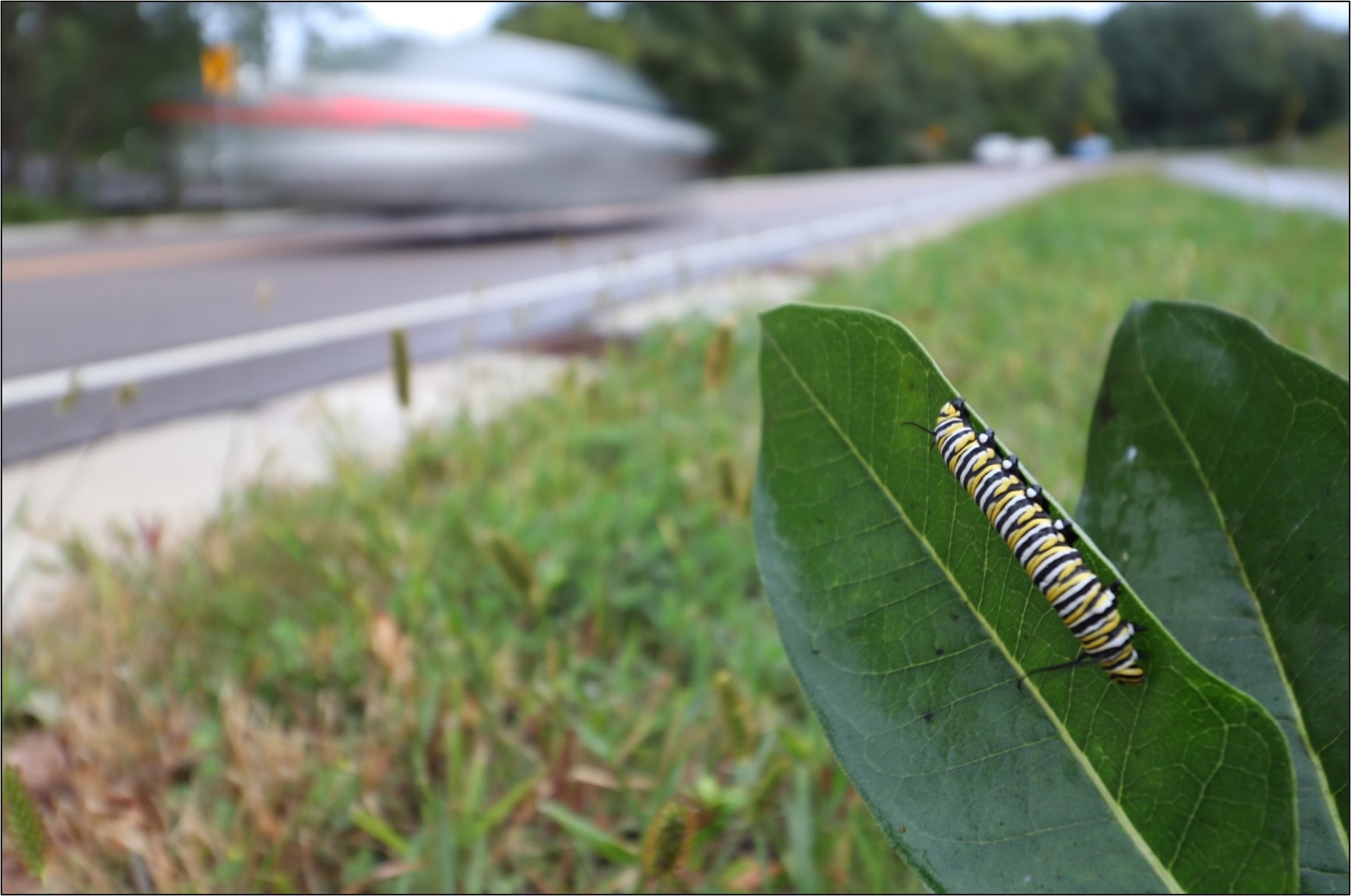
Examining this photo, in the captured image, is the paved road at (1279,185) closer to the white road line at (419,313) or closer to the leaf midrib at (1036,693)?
the leaf midrib at (1036,693)

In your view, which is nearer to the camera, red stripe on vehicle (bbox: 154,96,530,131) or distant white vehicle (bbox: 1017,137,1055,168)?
red stripe on vehicle (bbox: 154,96,530,131)

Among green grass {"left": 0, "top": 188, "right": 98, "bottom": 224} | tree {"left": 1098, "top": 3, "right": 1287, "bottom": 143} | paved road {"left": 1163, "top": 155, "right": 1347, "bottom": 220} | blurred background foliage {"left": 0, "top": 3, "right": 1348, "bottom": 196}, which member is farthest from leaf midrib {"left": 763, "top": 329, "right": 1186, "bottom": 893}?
green grass {"left": 0, "top": 188, "right": 98, "bottom": 224}

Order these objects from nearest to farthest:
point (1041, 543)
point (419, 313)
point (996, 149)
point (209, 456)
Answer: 1. point (1041, 543)
2. point (209, 456)
3. point (419, 313)
4. point (996, 149)

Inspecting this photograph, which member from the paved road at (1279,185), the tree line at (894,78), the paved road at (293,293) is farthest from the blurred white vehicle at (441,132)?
the tree line at (894,78)

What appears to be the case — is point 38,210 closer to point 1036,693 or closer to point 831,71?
point 1036,693

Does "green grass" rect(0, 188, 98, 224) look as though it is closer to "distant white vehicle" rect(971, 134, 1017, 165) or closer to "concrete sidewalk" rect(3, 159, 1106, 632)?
"concrete sidewalk" rect(3, 159, 1106, 632)

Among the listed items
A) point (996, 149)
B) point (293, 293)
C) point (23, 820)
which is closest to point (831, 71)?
point (996, 149)

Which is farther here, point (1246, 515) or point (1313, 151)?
point (1313, 151)

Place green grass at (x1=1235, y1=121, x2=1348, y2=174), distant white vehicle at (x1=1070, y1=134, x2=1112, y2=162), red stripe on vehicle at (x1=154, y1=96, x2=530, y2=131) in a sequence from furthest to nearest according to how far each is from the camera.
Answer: distant white vehicle at (x1=1070, y1=134, x2=1112, y2=162) → red stripe on vehicle at (x1=154, y1=96, x2=530, y2=131) → green grass at (x1=1235, y1=121, x2=1348, y2=174)
